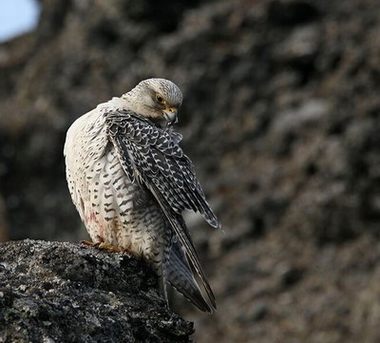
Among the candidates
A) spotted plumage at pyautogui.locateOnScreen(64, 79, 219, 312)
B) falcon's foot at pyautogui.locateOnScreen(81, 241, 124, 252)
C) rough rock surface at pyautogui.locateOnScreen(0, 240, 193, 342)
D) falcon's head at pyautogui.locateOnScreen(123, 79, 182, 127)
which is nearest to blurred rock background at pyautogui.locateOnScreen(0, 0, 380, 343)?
falcon's head at pyautogui.locateOnScreen(123, 79, 182, 127)

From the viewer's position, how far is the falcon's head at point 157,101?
7527 millimetres

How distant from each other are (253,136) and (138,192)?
8.78m

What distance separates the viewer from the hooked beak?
752cm

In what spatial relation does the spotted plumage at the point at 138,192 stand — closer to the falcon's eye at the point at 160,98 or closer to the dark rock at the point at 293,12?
Result: the falcon's eye at the point at 160,98

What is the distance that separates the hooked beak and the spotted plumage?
0.21m

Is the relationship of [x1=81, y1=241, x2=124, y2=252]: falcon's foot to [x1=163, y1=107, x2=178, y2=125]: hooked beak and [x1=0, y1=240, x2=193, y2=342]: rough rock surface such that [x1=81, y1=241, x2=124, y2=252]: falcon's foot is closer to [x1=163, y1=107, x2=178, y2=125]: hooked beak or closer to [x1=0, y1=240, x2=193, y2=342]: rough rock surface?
[x1=0, y1=240, x2=193, y2=342]: rough rock surface

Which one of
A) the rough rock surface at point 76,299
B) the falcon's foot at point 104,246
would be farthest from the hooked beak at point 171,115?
the rough rock surface at point 76,299

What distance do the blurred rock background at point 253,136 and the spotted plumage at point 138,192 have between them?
5.82 m

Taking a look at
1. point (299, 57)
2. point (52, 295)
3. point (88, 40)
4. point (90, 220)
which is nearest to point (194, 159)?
point (299, 57)

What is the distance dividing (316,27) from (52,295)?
11664 mm

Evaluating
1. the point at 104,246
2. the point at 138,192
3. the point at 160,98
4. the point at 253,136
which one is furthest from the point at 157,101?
the point at 253,136

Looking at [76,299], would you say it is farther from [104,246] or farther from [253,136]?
[253,136]

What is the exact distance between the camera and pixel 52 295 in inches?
194

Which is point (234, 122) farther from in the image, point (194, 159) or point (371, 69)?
point (371, 69)
